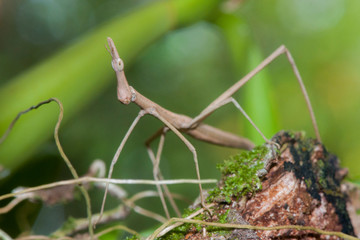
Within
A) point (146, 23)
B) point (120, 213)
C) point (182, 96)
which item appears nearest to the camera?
point (120, 213)

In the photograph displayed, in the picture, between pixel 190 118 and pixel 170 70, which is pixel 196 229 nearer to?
pixel 190 118

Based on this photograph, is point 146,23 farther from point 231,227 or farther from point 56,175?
point 231,227

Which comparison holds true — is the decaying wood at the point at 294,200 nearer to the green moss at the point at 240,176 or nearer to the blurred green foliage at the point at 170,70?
the green moss at the point at 240,176

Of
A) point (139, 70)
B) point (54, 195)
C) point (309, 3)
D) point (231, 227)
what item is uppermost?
point (309, 3)

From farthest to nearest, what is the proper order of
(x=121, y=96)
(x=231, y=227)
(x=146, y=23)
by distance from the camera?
(x=146, y=23)
(x=121, y=96)
(x=231, y=227)

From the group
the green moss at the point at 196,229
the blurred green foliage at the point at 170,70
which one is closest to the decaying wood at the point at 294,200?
the green moss at the point at 196,229

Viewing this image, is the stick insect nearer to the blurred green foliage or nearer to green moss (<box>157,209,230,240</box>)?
the blurred green foliage

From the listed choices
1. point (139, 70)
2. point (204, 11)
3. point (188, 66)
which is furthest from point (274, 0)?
point (204, 11)

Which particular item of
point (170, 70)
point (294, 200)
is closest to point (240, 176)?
point (294, 200)

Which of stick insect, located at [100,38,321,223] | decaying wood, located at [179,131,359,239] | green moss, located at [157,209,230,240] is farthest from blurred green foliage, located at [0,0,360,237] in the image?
green moss, located at [157,209,230,240]
